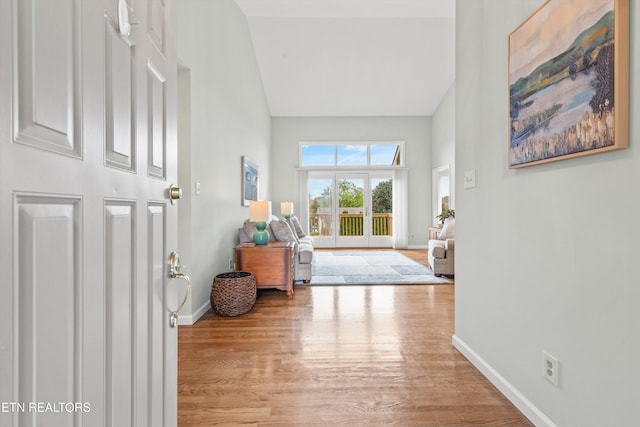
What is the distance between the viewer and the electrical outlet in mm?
1387

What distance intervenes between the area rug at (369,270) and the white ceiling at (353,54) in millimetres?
3443

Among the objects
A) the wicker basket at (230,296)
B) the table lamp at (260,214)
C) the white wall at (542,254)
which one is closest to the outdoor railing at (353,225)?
the table lamp at (260,214)

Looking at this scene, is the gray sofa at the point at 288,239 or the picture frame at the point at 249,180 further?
the picture frame at the point at 249,180

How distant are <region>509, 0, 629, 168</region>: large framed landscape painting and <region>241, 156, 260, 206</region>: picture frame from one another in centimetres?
366

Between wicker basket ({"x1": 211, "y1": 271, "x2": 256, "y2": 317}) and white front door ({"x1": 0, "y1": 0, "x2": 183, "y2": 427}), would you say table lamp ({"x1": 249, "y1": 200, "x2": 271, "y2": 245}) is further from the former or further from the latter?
white front door ({"x1": 0, "y1": 0, "x2": 183, "y2": 427})

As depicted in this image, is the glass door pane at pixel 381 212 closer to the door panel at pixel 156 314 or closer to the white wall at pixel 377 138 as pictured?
the white wall at pixel 377 138

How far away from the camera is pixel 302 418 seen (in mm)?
1554

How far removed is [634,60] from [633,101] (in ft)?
0.44

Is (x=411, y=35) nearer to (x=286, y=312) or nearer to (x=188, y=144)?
(x=188, y=144)

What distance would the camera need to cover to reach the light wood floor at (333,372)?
158 centimetres

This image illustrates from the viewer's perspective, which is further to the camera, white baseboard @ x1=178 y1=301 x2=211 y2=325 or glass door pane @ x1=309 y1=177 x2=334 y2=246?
glass door pane @ x1=309 y1=177 x2=334 y2=246

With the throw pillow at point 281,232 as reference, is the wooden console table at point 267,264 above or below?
below

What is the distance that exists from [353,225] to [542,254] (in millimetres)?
6362

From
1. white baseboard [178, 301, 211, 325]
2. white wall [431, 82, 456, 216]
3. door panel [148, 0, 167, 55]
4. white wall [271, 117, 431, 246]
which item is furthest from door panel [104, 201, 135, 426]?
white wall [271, 117, 431, 246]
